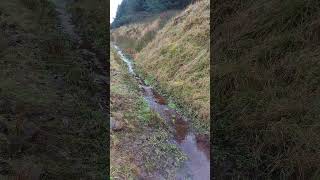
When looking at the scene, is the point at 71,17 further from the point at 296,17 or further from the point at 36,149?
the point at 36,149

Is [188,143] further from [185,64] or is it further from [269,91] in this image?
[185,64]

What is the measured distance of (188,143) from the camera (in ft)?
24.4

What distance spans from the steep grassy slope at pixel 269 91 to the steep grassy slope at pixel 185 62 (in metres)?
0.75

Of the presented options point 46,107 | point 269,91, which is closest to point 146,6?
point 269,91

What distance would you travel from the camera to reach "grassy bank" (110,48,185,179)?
20.4 feet

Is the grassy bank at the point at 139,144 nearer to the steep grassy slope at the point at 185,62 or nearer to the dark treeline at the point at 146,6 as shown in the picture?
the steep grassy slope at the point at 185,62

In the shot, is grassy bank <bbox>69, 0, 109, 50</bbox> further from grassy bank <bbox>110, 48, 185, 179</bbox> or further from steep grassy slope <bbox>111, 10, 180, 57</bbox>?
steep grassy slope <bbox>111, 10, 180, 57</bbox>

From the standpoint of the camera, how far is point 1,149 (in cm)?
539

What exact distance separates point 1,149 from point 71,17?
23.3 ft

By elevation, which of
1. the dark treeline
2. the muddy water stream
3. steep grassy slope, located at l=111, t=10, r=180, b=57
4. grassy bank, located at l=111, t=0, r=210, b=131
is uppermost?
the dark treeline

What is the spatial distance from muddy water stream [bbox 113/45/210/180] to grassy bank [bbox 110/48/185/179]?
0.15 m

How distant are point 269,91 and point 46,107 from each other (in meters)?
3.48

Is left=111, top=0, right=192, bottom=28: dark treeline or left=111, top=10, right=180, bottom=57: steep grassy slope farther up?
left=111, top=0, right=192, bottom=28: dark treeline

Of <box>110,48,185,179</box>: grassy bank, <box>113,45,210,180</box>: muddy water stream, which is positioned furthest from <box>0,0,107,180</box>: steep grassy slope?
<box>113,45,210,180</box>: muddy water stream
